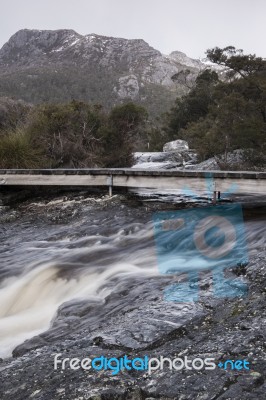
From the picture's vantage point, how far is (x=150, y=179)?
26.0 feet

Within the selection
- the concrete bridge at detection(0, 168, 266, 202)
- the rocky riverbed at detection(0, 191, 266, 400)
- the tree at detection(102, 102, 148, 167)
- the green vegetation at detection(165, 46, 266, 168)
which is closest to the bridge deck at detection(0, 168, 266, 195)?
the concrete bridge at detection(0, 168, 266, 202)

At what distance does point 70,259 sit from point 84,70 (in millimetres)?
110327

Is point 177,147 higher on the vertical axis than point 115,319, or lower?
higher

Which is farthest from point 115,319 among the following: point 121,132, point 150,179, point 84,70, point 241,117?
point 84,70

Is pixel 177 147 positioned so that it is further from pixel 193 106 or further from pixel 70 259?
pixel 70 259

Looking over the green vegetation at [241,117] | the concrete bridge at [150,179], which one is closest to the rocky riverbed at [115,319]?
the concrete bridge at [150,179]

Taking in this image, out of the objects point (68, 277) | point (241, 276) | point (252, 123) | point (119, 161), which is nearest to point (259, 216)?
point (241, 276)

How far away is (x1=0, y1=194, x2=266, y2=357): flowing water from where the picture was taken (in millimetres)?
3885

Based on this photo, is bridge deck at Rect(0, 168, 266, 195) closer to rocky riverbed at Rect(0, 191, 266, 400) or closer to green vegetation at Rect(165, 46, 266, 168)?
rocky riverbed at Rect(0, 191, 266, 400)

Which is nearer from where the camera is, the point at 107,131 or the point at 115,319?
the point at 115,319

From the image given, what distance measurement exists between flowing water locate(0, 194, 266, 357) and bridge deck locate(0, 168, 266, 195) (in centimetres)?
56

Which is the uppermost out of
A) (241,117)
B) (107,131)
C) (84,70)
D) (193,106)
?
(84,70)

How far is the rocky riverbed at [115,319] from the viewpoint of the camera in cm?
226

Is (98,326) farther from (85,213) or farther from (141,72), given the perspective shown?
(141,72)
